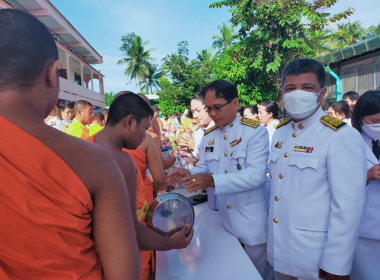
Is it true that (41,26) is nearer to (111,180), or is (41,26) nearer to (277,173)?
(111,180)

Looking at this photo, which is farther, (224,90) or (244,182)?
(224,90)

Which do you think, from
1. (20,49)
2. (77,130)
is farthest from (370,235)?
(77,130)

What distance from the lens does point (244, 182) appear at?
1.91 metres

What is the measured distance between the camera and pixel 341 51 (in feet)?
40.7

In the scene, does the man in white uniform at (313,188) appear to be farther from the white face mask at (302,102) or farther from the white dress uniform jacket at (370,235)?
the white dress uniform jacket at (370,235)

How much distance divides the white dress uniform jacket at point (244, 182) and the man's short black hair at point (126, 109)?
0.70m

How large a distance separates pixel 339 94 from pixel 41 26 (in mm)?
14382

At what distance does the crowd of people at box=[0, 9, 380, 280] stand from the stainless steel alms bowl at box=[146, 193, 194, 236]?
0.07 m

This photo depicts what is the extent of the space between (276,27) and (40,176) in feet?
Result: 48.6

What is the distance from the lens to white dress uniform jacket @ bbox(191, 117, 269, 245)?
192 centimetres

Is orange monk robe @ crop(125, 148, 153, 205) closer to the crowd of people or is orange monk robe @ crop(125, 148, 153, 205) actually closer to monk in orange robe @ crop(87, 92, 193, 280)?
the crowd of people

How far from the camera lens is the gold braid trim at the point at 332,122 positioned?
4.94 feet

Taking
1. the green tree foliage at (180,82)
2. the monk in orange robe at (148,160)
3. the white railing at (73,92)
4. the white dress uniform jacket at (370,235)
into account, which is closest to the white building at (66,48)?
the white railing at (73,92)

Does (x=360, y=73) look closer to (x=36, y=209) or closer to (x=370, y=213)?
(x=370, y=213)
